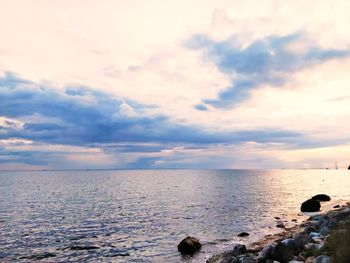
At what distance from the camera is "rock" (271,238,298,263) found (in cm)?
1856

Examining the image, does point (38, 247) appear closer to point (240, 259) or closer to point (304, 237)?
point (240, 259)

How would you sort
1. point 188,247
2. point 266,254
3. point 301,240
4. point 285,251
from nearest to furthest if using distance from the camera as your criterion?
point 285,251 → point 266,254 → point 301,240 → point 188,247

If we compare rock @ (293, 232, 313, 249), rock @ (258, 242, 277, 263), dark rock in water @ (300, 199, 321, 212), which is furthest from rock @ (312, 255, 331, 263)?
dark rock in water @ (300, 199, 321, 212)

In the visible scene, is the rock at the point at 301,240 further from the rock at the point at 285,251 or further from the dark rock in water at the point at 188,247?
the dark rock in water at the point at 188,247

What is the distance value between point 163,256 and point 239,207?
1509 inches

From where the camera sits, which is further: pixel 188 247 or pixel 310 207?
pixel 310 207

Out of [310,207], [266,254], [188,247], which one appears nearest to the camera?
[266,254]

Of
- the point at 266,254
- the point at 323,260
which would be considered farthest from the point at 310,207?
the point at 323,260

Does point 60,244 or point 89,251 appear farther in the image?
point 60,244

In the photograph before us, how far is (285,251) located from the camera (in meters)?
18.8

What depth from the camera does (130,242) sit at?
113ft

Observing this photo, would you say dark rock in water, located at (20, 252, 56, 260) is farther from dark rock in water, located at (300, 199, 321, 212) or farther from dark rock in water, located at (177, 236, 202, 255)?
dark rock in water, located at (300, 199, 321, 212)

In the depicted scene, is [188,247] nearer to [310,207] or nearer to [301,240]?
[301,240]

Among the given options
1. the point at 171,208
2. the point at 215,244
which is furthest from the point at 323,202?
the point at 215,244
